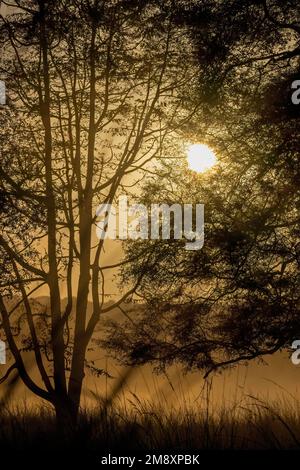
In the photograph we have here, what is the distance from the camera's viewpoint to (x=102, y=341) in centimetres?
1716

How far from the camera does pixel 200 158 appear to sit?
642 inches

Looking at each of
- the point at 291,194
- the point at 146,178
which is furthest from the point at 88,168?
A: the point at 291,194

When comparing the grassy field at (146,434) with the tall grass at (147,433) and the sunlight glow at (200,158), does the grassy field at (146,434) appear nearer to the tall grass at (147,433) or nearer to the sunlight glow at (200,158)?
the tall grass at (147,433)

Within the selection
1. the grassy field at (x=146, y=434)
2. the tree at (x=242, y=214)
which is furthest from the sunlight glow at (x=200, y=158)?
the grassy field at (x=146, y=434)

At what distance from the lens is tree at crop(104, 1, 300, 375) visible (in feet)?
45.0

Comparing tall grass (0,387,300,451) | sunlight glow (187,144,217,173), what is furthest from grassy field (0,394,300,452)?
sunlight glow (187,144,217,173)

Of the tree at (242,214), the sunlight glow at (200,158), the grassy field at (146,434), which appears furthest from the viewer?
the sunlight glow at (200,158)

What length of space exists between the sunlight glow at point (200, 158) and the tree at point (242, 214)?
0.21 m

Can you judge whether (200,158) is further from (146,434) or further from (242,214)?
(146,434)

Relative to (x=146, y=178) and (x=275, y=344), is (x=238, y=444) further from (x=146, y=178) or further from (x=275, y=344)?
(x=146, y=178)

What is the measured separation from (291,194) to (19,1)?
7.79 meters

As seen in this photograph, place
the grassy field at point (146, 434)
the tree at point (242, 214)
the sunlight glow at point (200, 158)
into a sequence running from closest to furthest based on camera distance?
the grassy field at point (146, 434)
the tree at point (242, 214)
the sunlight glow at point (200, 158)

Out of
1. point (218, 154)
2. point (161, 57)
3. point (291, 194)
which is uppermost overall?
point (161, 57)

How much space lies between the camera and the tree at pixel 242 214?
540 inches
